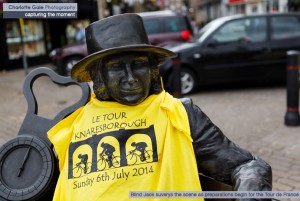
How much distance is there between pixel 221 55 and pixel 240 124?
234cm

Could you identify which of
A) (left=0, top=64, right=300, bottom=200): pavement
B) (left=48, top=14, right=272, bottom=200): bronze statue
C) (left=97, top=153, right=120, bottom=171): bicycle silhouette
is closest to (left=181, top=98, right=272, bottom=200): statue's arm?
(left=48, top=14, right=272, bottom=200): bronze statue

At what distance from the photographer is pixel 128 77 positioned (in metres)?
1.72

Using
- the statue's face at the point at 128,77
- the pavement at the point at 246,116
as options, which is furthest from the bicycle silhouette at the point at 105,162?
the pavement at the point at 246,116

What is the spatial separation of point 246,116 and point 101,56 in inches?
201

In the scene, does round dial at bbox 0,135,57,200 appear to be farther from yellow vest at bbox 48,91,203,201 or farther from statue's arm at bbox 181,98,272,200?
statue's arm at bbox 181,98,272,200

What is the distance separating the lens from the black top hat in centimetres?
172

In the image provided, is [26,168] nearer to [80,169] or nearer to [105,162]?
[80,169]

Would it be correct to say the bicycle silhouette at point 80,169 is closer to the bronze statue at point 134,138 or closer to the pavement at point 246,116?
the bronze statue at point 134,138

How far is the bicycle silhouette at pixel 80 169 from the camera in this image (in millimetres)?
1717

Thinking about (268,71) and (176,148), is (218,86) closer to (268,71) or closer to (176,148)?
(268,71)

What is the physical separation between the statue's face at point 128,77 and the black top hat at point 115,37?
0.15ft
